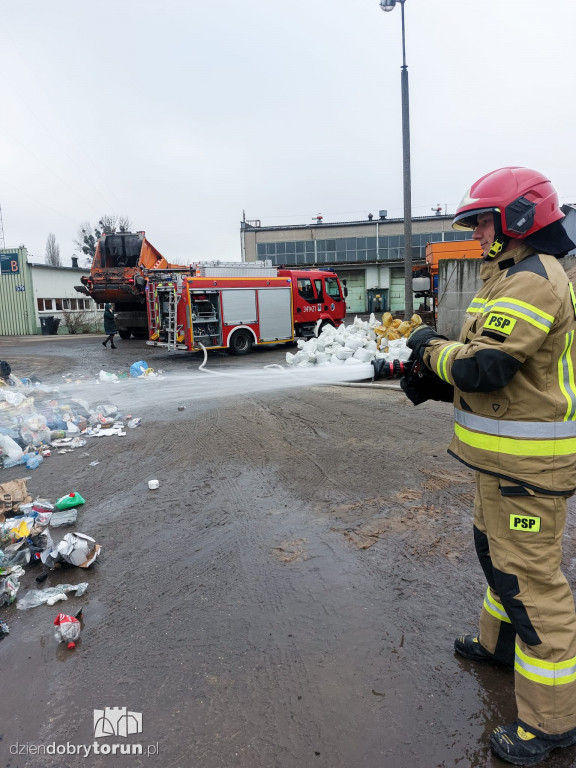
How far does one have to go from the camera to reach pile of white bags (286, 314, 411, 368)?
1073 centimetres

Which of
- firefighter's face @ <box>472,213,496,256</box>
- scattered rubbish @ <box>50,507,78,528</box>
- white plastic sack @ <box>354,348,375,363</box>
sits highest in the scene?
firefighter's face @ <box>472,213,496,256</box>

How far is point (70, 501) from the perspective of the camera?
419 cm

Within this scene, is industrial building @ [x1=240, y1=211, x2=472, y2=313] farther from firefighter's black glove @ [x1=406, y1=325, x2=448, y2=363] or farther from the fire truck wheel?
firefighter's black glove @ [x1=406, y1=325, x2=448, y2=363]

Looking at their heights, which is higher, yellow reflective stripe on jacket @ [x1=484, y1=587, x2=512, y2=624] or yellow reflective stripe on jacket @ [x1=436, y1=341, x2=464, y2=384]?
yellow reflective stripe on jacket @ [x1=436, y1=341, x2=464, y2=384]

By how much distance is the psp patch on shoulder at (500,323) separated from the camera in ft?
5.72

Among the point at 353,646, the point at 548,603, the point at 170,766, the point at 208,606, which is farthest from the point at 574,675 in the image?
the point at 208,606

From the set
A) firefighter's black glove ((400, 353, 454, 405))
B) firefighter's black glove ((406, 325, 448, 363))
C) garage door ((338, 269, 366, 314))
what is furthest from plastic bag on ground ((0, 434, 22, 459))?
garage door ((338, 269, 366, 314))

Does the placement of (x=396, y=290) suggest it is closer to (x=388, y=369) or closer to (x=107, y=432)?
(x=107, y=432)

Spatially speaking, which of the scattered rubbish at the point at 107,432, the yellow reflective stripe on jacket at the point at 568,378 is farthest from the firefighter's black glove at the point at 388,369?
the scattered rubbish at the point at 107,432

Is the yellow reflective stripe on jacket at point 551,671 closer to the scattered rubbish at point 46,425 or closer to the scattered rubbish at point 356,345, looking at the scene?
the scattered rubbish at point 46,425

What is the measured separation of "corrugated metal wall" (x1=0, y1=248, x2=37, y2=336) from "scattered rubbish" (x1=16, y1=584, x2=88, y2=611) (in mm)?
27320

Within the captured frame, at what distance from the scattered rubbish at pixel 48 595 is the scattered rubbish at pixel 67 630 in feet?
1.05

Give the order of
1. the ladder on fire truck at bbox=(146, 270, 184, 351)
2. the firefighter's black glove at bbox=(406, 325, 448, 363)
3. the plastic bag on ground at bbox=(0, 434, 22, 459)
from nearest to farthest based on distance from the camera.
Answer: the firefighter's black glove at bbox=(406, 325, 448, 363), the plastic bag on ground at bbox=(0, 434, 22, 459), the ladder on fire truck at bbox=(146, 270, 184, 351)

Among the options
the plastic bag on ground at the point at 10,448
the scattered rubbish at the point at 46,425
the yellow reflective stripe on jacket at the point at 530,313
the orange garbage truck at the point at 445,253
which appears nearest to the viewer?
the yellow reflective stripe on jacket at the point at 530,313
